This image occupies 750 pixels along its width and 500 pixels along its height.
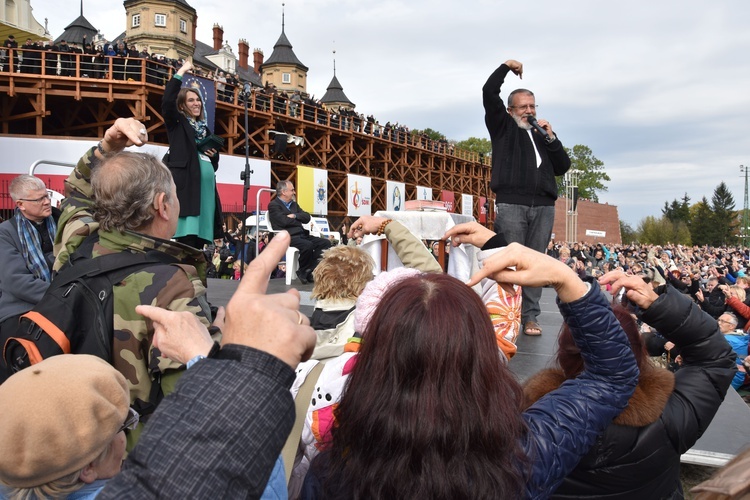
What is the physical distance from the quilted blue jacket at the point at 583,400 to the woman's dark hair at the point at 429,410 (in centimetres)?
10

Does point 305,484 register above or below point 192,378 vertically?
below

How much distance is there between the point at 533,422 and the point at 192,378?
0.84m

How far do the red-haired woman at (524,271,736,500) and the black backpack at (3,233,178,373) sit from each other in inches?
48.3

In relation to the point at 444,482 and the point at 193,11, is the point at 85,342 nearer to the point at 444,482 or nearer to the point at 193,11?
the point at 444,482

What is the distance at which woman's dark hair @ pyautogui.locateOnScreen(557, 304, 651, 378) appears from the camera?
159 centimetres

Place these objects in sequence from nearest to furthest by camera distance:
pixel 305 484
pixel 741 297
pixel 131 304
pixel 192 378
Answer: pixel 192 378, pixel 305 484, pixel 131 304, pixel 741 297

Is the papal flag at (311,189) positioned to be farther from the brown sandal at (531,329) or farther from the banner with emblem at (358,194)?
the brown sandal at (531,329)

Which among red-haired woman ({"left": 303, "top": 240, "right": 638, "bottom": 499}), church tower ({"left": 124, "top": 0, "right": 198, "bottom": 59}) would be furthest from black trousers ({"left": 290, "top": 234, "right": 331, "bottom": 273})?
church tower ({"left": 124, "top": 0, "right": 198, "bottom": 59})

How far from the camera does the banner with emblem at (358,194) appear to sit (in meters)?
29.3

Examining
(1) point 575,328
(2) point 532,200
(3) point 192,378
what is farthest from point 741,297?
(3) point 192,378

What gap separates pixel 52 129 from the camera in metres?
22.8

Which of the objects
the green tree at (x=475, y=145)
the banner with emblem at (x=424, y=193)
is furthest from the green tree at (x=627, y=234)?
the banner with emblem at (x=424, y=193)

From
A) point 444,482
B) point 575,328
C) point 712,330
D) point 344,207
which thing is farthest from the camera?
point 344,207

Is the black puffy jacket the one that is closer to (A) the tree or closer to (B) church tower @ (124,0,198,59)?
(B) church tower @ (124,0,198,59)
